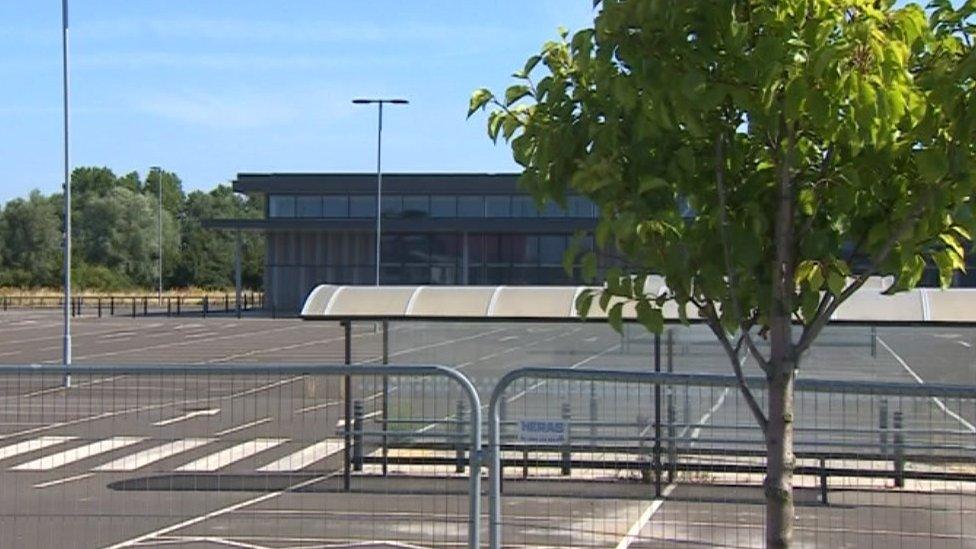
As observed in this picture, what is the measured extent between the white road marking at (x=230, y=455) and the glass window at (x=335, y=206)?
61752 millimetres

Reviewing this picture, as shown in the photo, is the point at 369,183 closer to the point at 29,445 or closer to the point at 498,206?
the point at 498,206

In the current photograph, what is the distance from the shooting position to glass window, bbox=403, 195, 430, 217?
66.8 m

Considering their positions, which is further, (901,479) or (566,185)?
(901,479)

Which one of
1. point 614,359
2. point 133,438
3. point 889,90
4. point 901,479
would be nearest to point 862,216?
point 889,90

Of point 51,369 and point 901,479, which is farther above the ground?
point 51,369

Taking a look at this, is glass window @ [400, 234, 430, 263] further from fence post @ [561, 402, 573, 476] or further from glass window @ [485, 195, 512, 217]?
fence post @ [561, 402, 573, 476]

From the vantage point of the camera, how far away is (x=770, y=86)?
13.9ft

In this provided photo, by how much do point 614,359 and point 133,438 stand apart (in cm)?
952

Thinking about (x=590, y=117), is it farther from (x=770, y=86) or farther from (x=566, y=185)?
(x=770, y=86)

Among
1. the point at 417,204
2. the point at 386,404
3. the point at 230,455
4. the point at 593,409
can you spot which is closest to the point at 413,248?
the point at 417,204

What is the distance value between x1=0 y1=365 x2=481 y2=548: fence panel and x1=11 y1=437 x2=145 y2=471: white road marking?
0.01 meters

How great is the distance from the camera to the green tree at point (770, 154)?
423cm

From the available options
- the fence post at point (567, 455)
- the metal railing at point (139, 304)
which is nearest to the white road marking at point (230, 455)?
the fence post at point (567, 455)

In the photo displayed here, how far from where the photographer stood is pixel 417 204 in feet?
220
